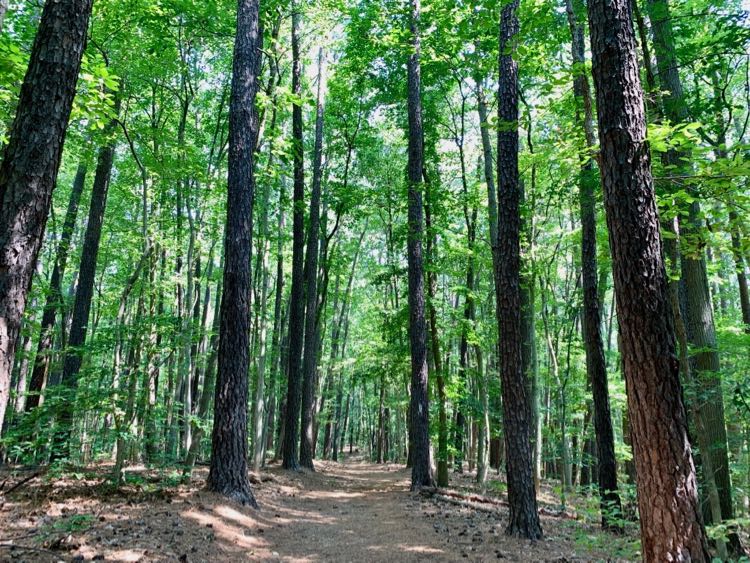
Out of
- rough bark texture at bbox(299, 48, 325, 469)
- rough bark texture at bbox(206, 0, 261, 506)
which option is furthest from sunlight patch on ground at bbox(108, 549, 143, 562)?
rough bark texture at bbox(299, 48, 325, 469)

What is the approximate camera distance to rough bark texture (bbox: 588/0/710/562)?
3377mm

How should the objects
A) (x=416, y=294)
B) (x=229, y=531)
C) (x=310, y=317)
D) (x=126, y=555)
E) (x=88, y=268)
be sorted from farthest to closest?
(x=310, y=317) → (x=88, y=268) → (x=416, y=294) → (x=229, y=531) → (x=126, y=555)

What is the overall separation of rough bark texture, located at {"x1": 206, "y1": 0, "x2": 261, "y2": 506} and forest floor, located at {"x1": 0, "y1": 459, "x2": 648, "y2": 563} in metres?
0.58

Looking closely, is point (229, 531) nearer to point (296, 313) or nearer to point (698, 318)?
point (698, 318)

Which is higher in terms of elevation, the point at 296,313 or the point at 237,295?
the point at 296,313

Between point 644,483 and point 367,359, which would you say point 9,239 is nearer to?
point 644,483

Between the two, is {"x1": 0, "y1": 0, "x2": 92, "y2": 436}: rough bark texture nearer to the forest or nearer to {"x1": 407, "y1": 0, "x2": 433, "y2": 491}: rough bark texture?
the forest

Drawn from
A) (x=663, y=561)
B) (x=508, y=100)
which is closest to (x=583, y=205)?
(x=508, y=100)

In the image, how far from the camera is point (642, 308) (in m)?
3.62

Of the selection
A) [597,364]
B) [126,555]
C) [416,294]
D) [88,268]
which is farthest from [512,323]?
[88,268]

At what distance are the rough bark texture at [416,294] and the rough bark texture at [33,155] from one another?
344 inches

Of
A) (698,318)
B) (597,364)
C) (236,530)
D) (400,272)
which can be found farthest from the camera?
(400,272)

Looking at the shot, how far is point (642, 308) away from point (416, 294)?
28.5 feet

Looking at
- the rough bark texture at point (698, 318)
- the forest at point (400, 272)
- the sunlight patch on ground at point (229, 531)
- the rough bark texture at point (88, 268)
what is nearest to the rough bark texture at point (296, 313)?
the forest at point (400, 272)
